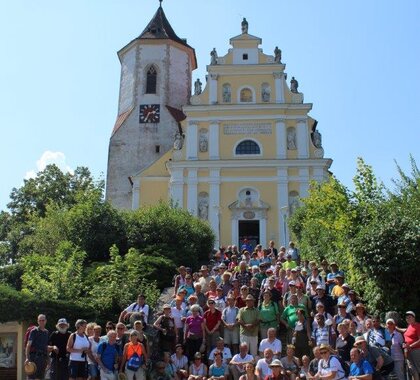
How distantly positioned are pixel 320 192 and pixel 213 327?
12.3 metres

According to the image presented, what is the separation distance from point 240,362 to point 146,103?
29653 millimetres

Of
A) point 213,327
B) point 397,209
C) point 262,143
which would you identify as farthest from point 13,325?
point 262,143

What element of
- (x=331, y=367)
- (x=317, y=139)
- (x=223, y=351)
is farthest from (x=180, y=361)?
(x=317, y=139)

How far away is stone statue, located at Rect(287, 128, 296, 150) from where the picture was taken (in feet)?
105

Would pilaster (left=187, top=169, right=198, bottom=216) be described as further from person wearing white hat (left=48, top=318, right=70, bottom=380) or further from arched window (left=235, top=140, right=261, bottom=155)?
person wearing white hat (left=48, top=318, right=70, bottom=380)

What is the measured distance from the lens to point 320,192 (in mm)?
22672

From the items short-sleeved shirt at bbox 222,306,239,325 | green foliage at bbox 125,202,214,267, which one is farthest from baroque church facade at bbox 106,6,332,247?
short-sleeved shirt at bbox 222,306,239,325

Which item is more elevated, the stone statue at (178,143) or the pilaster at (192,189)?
the stone statue at (178,143)

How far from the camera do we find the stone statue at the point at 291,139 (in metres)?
32.0

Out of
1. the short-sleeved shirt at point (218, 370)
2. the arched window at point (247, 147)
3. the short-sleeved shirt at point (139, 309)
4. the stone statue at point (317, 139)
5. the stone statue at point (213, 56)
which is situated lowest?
the short-sleeved shirt at point (218, 370)

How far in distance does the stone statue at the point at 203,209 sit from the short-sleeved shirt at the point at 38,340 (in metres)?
21.4

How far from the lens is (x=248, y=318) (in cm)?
1116

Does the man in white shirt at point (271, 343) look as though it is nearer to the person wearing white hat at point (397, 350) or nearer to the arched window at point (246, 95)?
the person wearing white hat at point (397, 350)

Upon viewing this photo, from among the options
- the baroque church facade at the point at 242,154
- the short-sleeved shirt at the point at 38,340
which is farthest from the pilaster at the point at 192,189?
the short-sleeved shirt at the point at 38,340
